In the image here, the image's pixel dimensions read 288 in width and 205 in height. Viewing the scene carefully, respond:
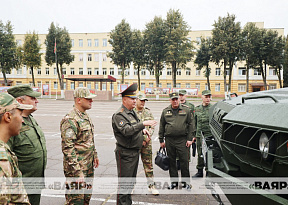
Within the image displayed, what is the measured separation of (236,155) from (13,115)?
87.5 inches

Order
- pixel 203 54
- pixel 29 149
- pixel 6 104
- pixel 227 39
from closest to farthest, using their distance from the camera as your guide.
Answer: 1. pixel 6 104
2. pixel 29 149
3. pixel 227 39
4. pixel 203 54

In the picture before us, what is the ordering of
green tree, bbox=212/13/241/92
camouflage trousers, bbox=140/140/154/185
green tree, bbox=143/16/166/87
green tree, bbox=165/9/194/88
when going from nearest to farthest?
camouflage trousers, bbox=140/140/154/185, green tree, bbox=212/13/241/92, green tree, bbox=165/9/194/88, green tree, bbox=143/16/166/87

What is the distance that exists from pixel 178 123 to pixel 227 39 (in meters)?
31.1

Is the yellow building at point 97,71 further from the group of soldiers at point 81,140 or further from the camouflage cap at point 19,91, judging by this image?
the camouflage cap at point 19,91

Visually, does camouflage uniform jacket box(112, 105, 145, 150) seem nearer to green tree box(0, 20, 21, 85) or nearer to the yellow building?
green tree box(0, 20, 21, 85)

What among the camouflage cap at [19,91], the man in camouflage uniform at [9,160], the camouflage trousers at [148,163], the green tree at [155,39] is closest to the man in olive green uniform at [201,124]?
the camouflage trousers at [148,163]

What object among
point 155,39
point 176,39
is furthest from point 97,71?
point 176,39

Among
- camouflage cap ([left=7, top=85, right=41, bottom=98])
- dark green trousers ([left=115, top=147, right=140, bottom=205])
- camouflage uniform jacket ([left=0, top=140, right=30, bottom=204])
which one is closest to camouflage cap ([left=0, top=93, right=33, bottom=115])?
camouflage uniform jacket ([left=0, top=140, right=30, bottom=204])

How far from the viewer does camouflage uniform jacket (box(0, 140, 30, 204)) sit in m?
1.51

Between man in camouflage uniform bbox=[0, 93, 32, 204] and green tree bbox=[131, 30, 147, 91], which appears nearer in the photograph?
man in camouflage uniform bbox=[0, 93, 32, 204]

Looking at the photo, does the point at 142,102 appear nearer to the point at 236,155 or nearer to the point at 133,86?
the point at 133,86

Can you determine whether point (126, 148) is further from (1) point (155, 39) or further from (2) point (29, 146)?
(1) point (155, 39)

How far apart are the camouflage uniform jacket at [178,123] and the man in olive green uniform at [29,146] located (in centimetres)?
232

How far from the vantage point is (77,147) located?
10.7ft
